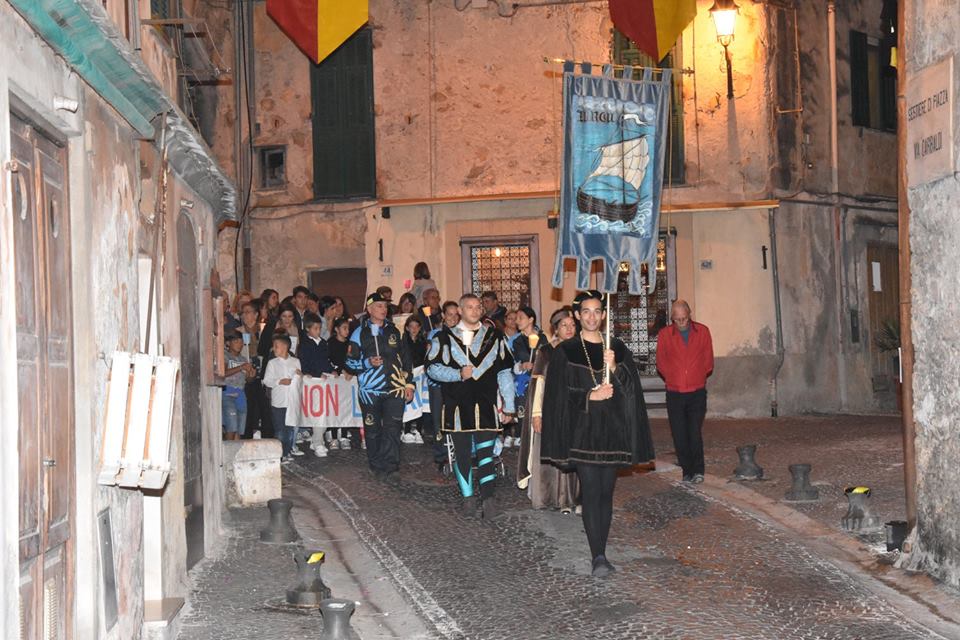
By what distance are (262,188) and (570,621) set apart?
17.8 meters

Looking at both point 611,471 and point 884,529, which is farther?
point 884,529

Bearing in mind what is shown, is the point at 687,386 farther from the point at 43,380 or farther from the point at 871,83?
the point at 871,83

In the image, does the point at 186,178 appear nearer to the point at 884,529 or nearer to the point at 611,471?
the point at 611,471

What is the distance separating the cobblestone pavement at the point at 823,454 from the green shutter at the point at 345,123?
22.9 ft

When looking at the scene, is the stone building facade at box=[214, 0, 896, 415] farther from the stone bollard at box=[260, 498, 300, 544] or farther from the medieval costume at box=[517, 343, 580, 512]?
the stone bollard at box=[260, 498, 300, 544]

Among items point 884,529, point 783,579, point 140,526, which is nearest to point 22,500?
point 140,526

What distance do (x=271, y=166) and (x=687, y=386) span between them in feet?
41.7

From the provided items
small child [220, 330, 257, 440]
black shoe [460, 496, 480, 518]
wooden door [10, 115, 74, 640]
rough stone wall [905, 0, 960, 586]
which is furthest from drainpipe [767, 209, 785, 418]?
wooden door [10, 115, 74, 640]

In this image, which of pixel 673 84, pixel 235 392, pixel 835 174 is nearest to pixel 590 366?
pixel 235 392

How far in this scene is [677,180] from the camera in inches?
941

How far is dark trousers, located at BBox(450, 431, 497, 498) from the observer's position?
12500 mm

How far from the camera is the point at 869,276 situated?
25.1 meters

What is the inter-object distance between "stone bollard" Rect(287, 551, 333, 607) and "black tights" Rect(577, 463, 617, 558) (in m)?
2.01

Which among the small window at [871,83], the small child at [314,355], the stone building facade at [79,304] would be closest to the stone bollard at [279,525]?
the stone building facade at [79,304]
